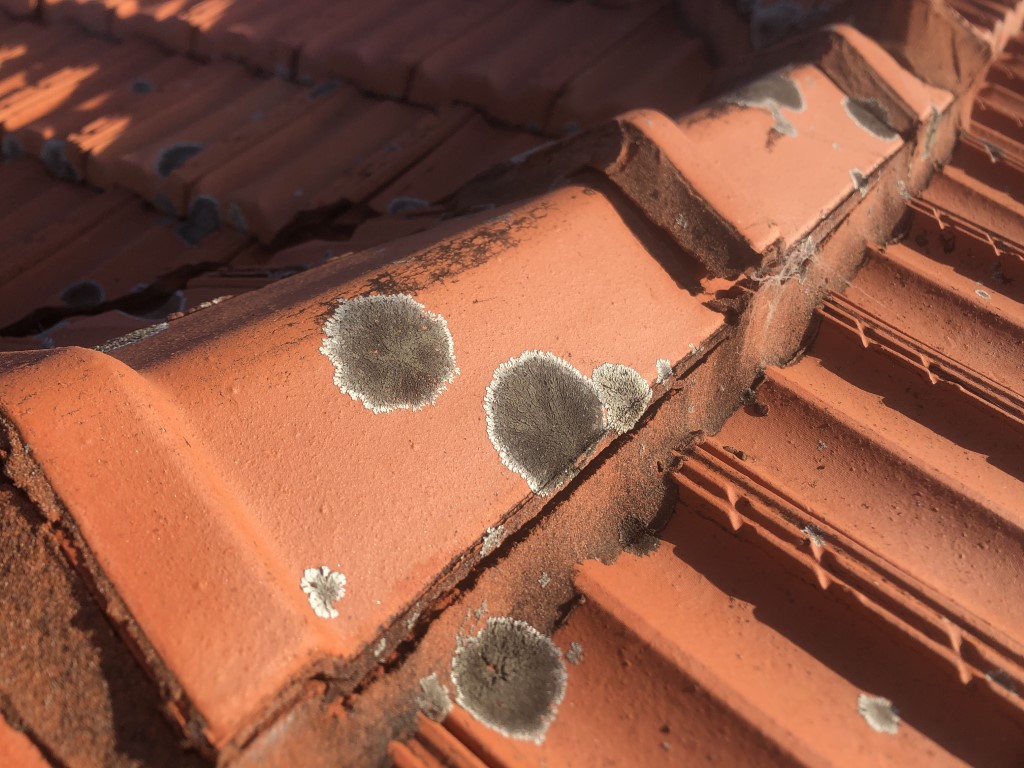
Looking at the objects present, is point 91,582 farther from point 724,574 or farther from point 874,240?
point 874,240

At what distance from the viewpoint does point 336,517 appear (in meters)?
0.96

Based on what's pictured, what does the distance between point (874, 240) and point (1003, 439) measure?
606 mm

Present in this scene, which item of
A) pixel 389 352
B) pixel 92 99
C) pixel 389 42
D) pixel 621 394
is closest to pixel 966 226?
pixel 621 394

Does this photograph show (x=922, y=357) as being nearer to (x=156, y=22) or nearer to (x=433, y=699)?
(x=433, y=699)

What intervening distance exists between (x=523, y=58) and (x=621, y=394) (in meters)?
1.69

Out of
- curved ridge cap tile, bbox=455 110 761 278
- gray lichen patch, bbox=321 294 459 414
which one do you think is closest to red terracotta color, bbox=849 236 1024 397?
curved ridge cap tile, bbox=455 110 761 278

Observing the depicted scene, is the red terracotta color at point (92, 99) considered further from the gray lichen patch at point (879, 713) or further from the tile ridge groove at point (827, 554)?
the gray lichen patch at point (879, 713)

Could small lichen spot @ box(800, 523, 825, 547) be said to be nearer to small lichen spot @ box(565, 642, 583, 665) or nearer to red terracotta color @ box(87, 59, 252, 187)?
small lichen spot @ box(565, 642, 583, 665)

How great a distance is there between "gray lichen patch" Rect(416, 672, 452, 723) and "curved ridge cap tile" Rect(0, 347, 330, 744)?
6.4 inches

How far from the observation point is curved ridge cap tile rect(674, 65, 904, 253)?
1.53 m

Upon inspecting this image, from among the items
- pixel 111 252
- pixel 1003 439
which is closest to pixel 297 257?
pixel 111 252

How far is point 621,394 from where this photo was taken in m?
1.24

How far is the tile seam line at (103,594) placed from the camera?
765 mm

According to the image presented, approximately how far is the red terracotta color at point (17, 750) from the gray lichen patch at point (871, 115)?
214 centimetres
